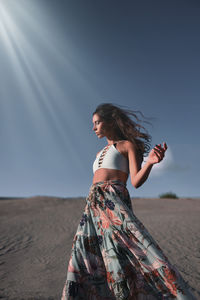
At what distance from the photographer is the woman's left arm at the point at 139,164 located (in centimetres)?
171

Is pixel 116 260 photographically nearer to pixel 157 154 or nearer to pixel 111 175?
pixel 111 175

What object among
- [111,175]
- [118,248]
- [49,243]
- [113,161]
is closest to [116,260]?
[118,248]

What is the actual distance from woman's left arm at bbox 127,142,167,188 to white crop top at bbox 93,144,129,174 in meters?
0.08

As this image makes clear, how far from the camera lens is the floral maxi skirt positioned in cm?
153

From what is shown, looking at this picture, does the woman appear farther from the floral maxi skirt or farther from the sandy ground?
the sandy ground

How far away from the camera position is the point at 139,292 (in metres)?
1.57

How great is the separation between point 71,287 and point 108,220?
0.53 metres

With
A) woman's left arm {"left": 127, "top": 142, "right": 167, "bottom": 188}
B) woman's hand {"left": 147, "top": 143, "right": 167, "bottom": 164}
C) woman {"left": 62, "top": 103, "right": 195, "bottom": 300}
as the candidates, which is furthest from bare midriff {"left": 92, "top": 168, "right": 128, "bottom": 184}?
woman's hand {"left": 147, "top": 143, "right": 167, "bottom": 164}

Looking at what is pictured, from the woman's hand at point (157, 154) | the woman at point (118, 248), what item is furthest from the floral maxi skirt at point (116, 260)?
the woman's hand at point (157, 154)

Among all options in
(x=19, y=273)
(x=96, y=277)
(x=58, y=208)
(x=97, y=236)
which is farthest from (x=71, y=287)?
(x=58, y=208)

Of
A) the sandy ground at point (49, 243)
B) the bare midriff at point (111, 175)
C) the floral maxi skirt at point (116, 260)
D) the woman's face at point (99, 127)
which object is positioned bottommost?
the sandy ground at point (49, 243)

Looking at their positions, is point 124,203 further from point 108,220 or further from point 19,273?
point 19,273

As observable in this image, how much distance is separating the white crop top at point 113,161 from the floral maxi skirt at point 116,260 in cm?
17

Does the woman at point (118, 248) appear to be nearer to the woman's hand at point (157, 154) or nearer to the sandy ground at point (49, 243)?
the woman's hand at point (157, 154)
